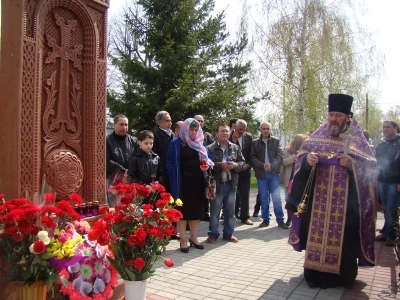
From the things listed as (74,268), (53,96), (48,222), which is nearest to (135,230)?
(74,268)

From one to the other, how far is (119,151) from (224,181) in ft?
5.74

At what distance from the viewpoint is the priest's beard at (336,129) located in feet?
15.7

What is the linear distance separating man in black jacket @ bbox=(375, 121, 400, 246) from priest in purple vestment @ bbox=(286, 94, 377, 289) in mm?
2445

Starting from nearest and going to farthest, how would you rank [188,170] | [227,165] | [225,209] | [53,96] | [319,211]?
[53,96] → [319,211] → [188,170] → [227,165] → [225,209]

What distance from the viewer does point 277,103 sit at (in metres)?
18.0

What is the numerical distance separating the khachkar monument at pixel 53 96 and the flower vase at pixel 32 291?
0.74m

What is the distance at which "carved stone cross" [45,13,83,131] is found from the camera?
365 cm

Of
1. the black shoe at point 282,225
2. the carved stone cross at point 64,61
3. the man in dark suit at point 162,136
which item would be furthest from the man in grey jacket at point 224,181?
the carved stone cross at point 64,61

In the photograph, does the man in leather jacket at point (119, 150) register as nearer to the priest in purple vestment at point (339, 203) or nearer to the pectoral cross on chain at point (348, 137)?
the priest in purple vestment at point (339, 203)

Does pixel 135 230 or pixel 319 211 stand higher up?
pixel 135 230

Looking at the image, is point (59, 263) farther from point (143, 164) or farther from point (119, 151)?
point (119, 151)

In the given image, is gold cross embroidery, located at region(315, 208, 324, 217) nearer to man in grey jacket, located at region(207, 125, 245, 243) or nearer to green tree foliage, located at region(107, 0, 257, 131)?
man in grey jacket, located at region(207, 125, 245, 243)

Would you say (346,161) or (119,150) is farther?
(119,150)

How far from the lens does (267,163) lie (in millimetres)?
7938
